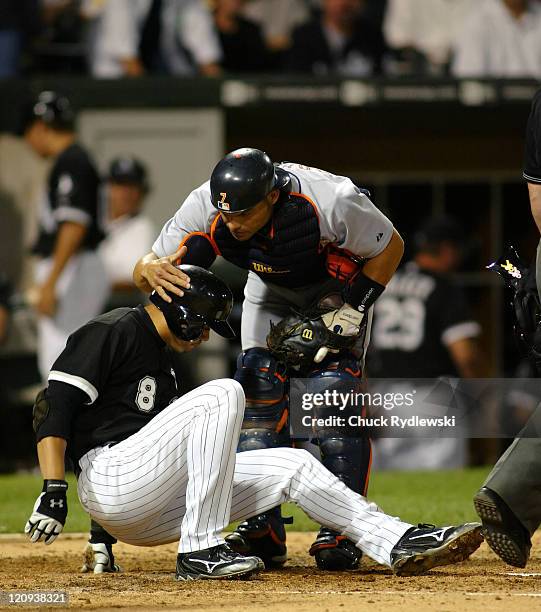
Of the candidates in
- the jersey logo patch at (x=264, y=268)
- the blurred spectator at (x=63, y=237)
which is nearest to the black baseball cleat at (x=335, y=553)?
the jersey logo patch at (x=264, y=268)

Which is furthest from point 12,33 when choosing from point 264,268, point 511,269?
point 511,269

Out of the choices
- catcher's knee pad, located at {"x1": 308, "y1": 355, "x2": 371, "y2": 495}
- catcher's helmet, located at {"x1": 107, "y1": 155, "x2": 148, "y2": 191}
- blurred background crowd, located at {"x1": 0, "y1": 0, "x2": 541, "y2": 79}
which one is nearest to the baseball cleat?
catcher's knee pad, located at {"x1": 308, "y1": 355, "x2": 371, "y2": 495}

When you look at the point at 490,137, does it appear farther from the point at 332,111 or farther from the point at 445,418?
the point at 445,418

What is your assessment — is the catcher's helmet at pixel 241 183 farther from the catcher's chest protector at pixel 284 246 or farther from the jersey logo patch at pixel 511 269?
the jersey logo patch at pixel 511 269

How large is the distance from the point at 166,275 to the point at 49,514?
100cm

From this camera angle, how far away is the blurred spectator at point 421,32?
10211 mm

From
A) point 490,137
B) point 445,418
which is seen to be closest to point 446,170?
point 490,137

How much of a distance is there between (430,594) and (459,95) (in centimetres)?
665

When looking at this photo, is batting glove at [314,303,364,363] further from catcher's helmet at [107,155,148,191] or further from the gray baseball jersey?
catcher's helmet at [107,155,148,191]

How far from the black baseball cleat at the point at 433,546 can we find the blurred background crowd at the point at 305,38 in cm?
636

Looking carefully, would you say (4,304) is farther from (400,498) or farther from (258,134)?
(400,498)

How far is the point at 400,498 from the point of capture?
23.3 feet

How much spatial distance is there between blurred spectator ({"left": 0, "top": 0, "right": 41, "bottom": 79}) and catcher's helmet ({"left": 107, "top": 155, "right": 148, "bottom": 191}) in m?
1.17

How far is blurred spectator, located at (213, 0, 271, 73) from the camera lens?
1045cm
